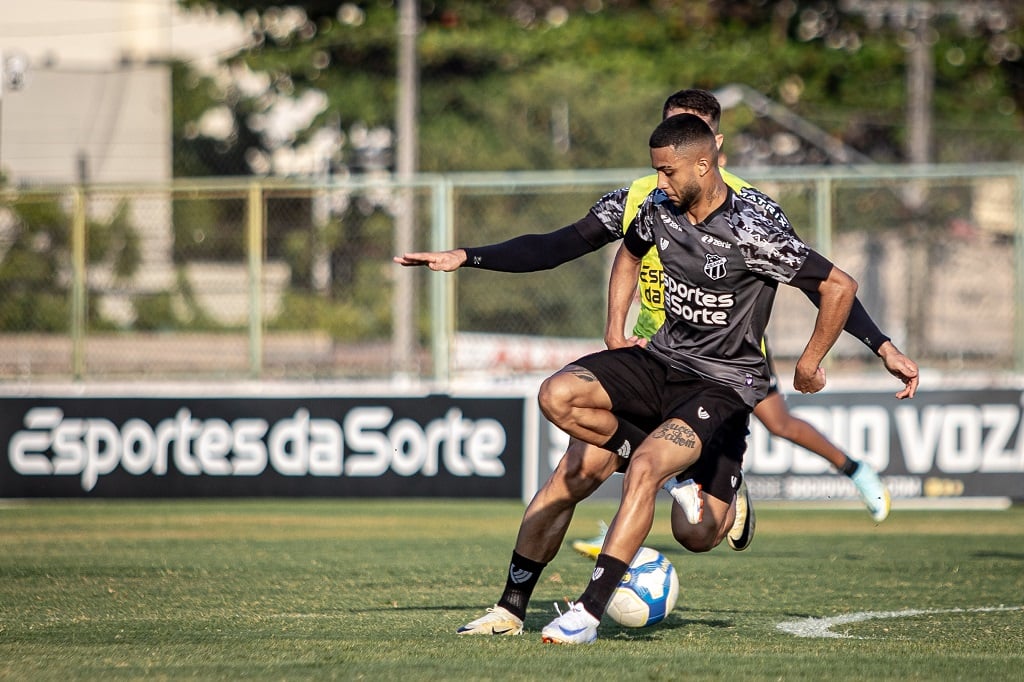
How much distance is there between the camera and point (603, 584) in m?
6.11

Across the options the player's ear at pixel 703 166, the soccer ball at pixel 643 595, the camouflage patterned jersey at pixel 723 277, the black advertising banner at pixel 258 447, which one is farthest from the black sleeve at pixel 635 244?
the black advertising banner at pixel 258 447

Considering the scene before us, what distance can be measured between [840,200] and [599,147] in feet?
39.4

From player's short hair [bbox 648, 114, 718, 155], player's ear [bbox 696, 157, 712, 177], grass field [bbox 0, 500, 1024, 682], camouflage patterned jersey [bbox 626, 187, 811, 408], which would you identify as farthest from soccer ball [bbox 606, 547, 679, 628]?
player's short hair [bbox 648, 114, 718, 155]

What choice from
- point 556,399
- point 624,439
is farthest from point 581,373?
point 624,439

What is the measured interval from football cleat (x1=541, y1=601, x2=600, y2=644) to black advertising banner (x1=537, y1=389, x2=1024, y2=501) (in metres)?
7.42

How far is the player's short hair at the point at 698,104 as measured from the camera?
7336mm

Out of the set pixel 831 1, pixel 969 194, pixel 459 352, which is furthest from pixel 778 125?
pixel 459 352

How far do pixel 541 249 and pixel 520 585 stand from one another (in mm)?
1457

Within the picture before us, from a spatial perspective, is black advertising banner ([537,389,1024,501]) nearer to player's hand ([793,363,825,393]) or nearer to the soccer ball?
the soccer ball

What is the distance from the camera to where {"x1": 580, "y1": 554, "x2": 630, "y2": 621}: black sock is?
6117mm

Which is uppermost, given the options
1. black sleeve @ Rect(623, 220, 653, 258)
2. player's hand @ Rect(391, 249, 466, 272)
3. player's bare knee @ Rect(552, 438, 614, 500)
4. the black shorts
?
black sleeve @ Rect(623, 220, 653, 258)

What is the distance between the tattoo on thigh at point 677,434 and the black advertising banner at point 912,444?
728 centimetres

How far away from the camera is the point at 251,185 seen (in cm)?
1494

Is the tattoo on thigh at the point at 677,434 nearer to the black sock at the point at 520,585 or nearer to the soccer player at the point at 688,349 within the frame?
the soccer player at the point at 688,349
